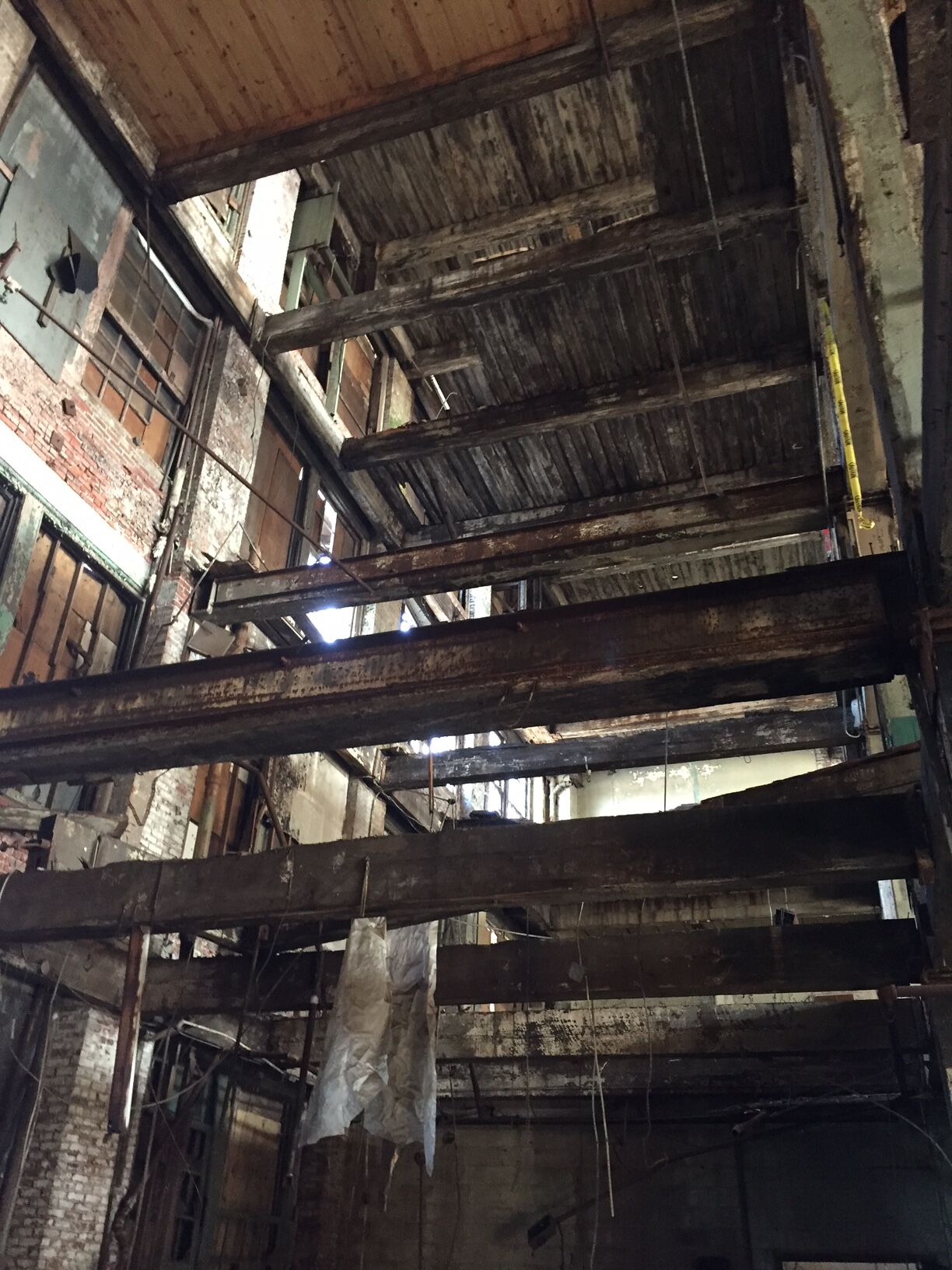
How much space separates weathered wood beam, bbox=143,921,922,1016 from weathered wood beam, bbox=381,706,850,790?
2.24 meters

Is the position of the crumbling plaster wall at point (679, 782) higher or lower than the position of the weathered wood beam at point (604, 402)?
lower

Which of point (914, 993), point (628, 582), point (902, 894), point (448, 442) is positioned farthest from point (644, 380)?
point (914, 993)

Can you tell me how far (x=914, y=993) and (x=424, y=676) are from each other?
8.35ft

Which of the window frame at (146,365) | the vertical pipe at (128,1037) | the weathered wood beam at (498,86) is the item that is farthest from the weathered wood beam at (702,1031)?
the weathered wood beam at (498,86)

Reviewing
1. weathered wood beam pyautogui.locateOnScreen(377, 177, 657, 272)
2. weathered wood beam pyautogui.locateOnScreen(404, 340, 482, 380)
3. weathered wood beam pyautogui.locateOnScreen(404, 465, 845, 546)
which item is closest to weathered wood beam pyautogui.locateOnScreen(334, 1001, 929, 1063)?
weathered wood beam pyautogui.locateOnScreen(404, 465, 845, 546)

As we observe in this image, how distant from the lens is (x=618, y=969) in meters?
6.01

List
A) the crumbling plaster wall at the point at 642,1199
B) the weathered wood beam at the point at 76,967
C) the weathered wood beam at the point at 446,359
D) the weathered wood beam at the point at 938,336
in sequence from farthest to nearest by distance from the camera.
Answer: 1. the weathered wood beam at the point at 446,359
2. the crumbling plaster wall at the point at 642,1199
3. the weathered wood beam at the point at 76,967
4. the weathered wood beam at the point at 938,336

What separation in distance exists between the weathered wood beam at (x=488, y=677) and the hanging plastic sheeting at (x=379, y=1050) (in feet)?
3.71

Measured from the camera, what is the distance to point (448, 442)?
10945 millimetres

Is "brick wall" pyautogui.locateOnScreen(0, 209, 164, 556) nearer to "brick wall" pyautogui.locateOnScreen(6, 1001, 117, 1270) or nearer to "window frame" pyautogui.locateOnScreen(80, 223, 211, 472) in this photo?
"window frame" pyautogui.locateOnScreen(80, 223, 211, 472)

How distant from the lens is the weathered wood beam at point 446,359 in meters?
12.5

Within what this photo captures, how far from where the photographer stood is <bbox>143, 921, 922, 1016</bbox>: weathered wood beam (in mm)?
5445

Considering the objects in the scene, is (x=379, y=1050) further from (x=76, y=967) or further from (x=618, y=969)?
(x=76, y=967)

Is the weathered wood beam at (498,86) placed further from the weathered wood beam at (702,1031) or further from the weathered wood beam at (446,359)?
the weathered wood beam at (702,1031)
